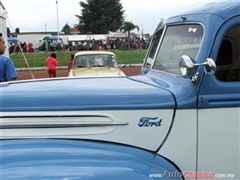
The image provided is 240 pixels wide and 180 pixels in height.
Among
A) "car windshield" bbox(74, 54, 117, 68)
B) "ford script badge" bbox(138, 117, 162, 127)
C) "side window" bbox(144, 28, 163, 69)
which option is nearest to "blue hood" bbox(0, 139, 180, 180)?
"ford script badge" bbox(138, 117, 162, 127)

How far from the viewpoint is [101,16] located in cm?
7175

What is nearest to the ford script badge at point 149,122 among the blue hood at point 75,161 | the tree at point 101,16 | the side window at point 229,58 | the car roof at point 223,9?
the blue hood at point 75,161

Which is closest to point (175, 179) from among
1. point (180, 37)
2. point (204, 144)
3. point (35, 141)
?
point (204, 144)

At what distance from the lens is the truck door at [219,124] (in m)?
2.50

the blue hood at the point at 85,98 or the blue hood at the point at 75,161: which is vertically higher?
the blue hood at the point at 85,98

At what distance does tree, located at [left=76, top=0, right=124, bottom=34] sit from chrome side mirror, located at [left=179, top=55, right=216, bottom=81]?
2741 inches

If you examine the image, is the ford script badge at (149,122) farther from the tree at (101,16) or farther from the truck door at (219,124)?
the tree at (101,16)

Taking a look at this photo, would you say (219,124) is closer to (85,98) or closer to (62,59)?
(85,98)

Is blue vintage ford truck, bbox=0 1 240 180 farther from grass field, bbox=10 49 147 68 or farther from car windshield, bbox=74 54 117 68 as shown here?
grass field, bbox=10 49 147 68

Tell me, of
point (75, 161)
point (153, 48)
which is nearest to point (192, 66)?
point (75, 161)

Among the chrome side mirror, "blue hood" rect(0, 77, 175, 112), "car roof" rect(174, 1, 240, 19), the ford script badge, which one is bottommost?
the ford script badge

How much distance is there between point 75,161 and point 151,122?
493 mm

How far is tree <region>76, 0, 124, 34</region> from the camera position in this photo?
235 feet

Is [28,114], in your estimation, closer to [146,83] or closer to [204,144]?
[146,83]
